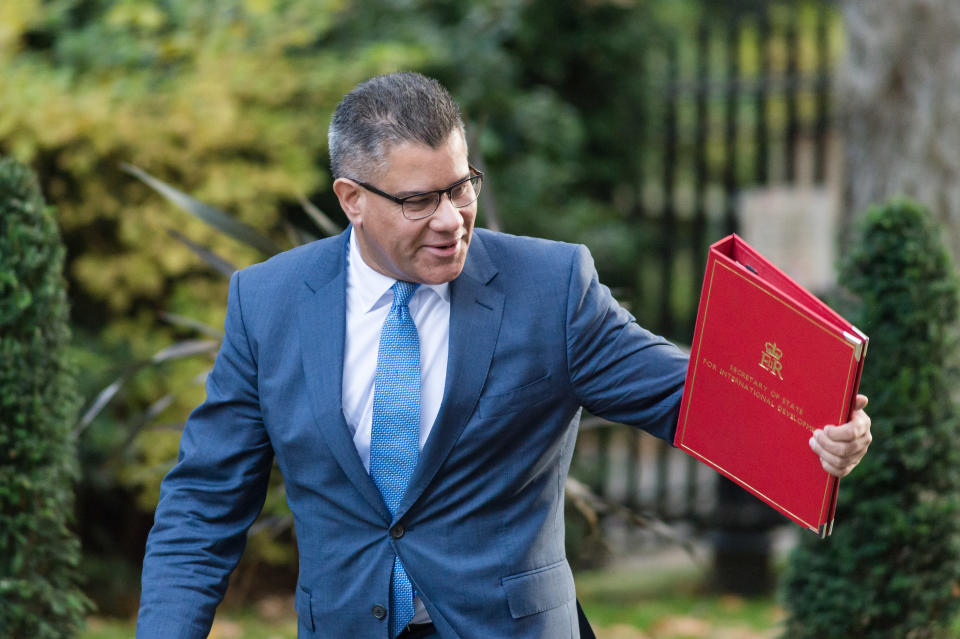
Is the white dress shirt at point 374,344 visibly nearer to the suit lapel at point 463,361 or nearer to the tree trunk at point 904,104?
the suit lapel at point 463,361

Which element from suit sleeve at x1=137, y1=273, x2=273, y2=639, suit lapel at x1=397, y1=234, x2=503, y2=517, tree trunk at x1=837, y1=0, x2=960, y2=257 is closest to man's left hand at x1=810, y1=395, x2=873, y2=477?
suit lapel at x1=397, y1=234, x2=503, y2=517

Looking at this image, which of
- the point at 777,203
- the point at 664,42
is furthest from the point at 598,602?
the point at 664,42

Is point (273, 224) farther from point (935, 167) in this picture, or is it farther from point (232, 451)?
point (232, 451)

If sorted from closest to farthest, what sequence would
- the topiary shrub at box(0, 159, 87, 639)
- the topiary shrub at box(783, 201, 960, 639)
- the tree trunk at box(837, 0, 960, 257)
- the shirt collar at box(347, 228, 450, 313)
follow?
the shirt collar at box(347, 228, 450, 313)
the topiary shrub at box(0, 159, 87, 639)
the topiary shrub at box(783, 201, 960, 639)
the tree trunk at box(837, 0, 960, 257)

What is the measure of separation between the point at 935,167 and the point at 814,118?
226cm

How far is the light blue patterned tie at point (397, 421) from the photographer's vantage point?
2344mm

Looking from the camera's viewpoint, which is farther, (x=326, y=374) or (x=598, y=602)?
(x=598, y=602)

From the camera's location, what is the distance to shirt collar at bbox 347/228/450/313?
2.45 m

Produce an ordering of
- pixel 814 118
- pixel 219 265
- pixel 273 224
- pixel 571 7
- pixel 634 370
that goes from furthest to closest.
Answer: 1. pixel 571 7
2. pixel 814 118
3. pixel 273 224
4. pixel 219 265
5. pixel 634 370

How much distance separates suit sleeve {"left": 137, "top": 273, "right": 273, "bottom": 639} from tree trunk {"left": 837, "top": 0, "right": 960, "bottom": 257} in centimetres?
409

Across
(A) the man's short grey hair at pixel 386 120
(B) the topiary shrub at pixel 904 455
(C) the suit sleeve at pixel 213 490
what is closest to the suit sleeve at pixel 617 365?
(A) the man's short grey hair at pixel 386 120

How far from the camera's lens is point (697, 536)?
7.31 m

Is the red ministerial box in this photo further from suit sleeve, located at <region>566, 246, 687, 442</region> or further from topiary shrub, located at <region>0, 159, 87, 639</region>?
topiary shrub, located at <region>0, 159, 87, 639</region>

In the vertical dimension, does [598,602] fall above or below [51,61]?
below
